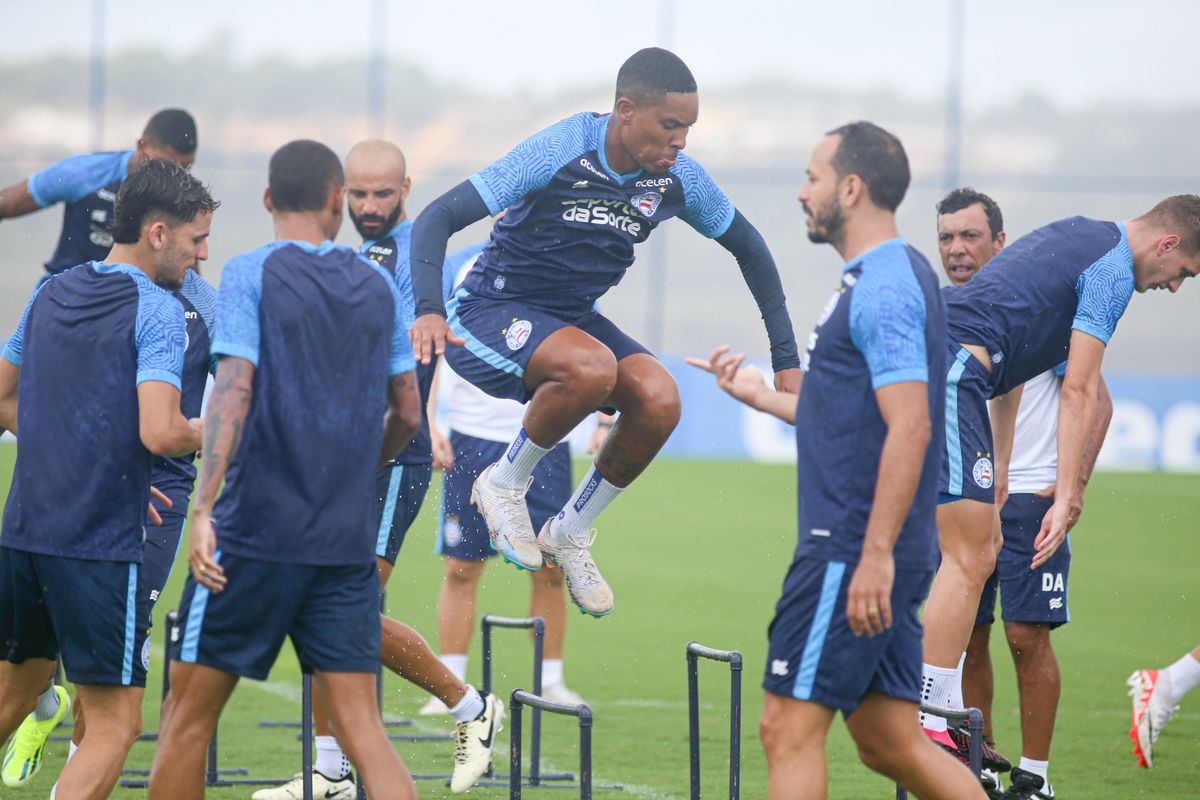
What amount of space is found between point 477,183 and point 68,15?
27.3 m

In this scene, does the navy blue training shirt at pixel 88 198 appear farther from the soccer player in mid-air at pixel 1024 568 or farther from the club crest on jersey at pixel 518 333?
the soccer player in mid-air at pixel 1024 568

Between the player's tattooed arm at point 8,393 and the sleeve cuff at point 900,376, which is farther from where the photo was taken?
the player's tattooed arm at point 8,393

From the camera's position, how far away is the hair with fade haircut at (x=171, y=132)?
8227 millimetres

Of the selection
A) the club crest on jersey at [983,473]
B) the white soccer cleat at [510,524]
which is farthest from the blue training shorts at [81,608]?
the club crest on jersey at [983,473]

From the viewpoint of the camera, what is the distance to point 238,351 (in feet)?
16.1

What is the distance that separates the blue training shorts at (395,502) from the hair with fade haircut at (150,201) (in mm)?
2120

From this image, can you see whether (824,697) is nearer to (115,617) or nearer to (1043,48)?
(115,617)

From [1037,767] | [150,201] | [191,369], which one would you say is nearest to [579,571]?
[191,369]

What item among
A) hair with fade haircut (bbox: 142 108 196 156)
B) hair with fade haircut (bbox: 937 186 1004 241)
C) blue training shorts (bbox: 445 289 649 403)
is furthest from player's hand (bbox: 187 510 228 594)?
hair with fade haircut (bbox: 937 186 1004 241)

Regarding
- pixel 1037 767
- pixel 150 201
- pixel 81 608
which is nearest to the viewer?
pixel 81 608

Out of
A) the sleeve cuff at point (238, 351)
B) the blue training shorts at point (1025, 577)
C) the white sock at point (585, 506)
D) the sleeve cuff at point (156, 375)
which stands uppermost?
the sleeve cuff at point (238, 351)

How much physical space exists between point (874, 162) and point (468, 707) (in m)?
3.32

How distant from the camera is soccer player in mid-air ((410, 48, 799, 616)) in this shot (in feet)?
21.6

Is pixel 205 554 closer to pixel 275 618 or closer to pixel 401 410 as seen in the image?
pixel 275 618
